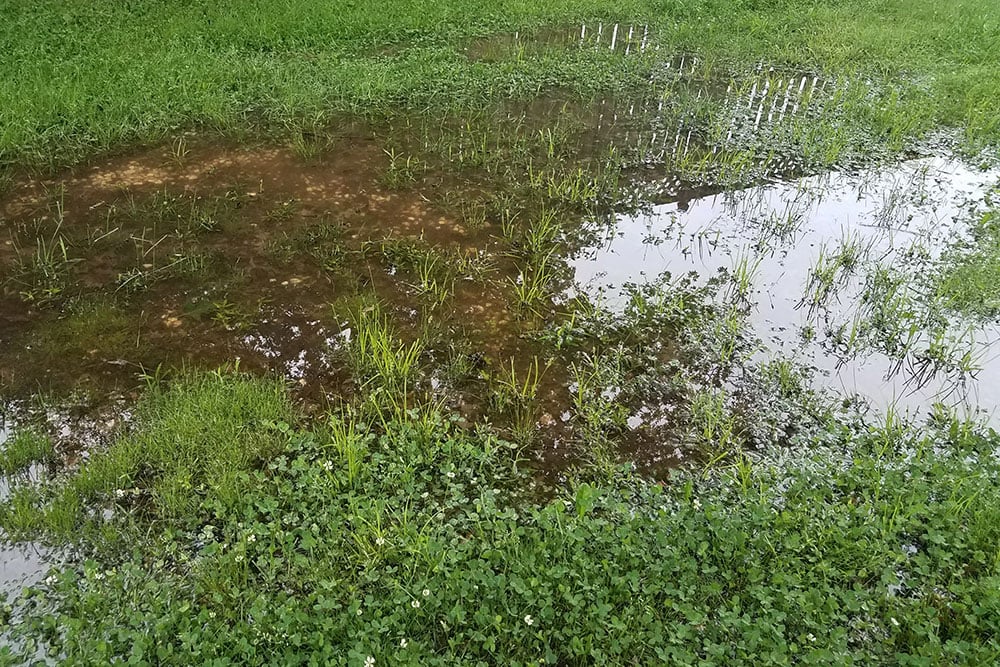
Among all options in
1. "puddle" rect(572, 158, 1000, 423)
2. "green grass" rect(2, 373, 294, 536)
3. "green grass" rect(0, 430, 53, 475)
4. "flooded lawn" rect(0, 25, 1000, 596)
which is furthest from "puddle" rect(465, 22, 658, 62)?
"green grass" rect(0, 430, 53, 475)

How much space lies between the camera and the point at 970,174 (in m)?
6.76

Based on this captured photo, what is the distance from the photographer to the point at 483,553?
292 cm

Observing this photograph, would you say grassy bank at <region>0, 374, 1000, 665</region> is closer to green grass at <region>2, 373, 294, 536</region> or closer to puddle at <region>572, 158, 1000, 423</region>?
green grass at <region>2, 373, 294, 536</region>

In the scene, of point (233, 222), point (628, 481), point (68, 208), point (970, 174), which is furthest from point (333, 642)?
point (970, 174)

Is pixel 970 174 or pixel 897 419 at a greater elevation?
pixel 970 174

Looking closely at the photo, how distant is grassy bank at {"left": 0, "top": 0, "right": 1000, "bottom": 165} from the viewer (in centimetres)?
636

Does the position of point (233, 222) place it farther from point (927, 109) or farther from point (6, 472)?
point (927, 109)

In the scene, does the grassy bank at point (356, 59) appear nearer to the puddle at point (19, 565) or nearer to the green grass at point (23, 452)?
the green grass at point (23, 452)

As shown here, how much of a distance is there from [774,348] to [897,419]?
0.83m

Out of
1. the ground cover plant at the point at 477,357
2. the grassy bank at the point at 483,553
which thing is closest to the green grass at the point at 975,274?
the ground cover plant at the point at 477,357

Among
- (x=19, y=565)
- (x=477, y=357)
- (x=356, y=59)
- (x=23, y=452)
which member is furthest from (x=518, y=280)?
(x=356, y=59)

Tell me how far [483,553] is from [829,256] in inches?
151

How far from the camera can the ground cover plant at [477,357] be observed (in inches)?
109

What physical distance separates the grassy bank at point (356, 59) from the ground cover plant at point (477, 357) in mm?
61
